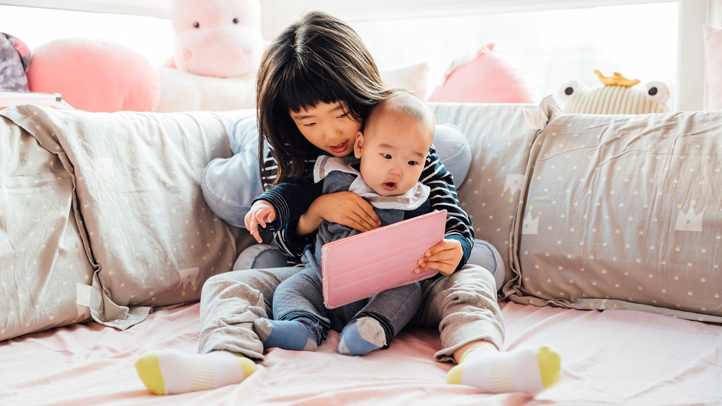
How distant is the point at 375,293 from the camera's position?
991 mm

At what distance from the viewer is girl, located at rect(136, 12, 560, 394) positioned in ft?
2.63

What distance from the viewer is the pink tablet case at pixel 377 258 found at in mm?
920

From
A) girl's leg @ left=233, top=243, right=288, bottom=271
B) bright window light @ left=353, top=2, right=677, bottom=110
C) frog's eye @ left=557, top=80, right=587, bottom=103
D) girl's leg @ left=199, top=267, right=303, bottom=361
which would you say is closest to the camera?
girl's leg @ left=199, top=267, right=303, bottom=361

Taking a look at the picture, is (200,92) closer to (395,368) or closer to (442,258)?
(442,258)

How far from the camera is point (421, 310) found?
1.05m

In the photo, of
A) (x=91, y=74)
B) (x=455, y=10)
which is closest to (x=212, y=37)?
(x=91, y=74)

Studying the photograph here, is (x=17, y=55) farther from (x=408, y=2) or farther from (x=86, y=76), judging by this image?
(x=408, y=2)

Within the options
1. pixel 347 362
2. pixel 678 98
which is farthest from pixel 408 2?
pixel 347 362

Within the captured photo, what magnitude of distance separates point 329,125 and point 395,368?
436 mm

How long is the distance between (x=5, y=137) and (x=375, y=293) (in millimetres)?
712

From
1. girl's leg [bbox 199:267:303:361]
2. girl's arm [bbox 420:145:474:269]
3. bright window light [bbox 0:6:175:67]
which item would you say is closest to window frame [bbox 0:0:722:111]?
bright window light [bbox 0:6:175:67]

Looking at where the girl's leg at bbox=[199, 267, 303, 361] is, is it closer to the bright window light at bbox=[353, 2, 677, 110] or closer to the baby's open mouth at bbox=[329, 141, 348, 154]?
the baby's open mouth at bbox=[329, 141, 348, 154]

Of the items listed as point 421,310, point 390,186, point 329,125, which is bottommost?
point 421,310

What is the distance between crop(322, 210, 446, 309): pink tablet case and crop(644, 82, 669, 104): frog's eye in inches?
33.6
